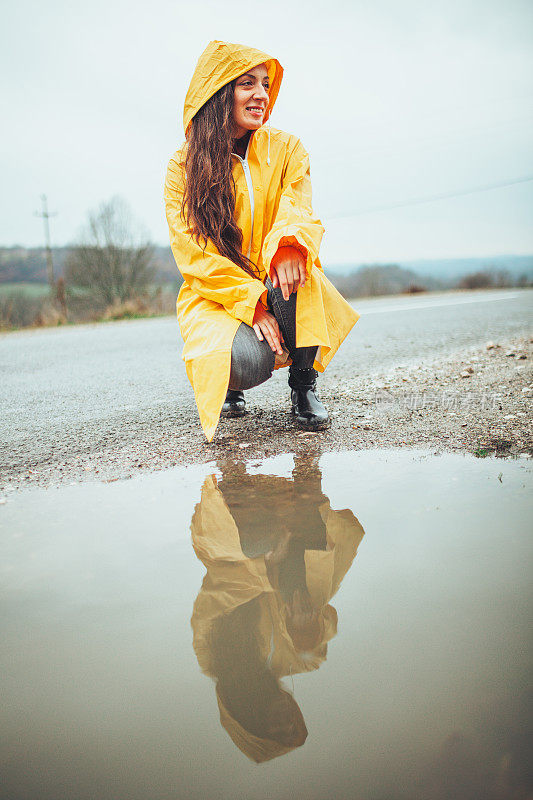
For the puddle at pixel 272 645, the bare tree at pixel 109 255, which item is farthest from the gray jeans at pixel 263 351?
the bare tree at pixel 109 255

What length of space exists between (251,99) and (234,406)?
1.39 meters

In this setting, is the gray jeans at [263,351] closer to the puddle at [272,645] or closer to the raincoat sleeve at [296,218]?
the raincoat sleeve at [296,218]

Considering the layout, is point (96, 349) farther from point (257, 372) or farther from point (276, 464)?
point (276, 464)

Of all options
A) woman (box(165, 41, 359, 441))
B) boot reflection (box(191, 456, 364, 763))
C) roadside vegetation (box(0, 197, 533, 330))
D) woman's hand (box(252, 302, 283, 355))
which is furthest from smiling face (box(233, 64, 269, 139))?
roadside vegetation (box(0, 197, 533, 330))

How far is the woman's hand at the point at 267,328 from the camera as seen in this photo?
7.83ft

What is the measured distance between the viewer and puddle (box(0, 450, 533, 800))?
0.84 meters

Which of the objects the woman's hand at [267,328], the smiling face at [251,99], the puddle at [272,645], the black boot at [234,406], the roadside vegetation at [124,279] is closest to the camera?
the puddle at [272,645]

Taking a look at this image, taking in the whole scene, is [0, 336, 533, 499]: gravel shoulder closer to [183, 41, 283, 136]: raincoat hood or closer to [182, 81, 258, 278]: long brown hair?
[182, 81, 258, 278]: long brown hair

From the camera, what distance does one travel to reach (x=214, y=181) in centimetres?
246

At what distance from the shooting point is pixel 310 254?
225 cm

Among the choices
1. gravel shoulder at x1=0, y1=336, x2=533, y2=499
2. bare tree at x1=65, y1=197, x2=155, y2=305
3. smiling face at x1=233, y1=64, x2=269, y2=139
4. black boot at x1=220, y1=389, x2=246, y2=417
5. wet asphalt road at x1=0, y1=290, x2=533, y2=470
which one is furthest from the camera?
bare tree at x1=65, y1=197, x2=155, y2=305

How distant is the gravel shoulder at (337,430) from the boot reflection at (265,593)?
410 mm

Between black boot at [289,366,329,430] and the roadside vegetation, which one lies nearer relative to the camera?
black boot at [289,366,329,430]

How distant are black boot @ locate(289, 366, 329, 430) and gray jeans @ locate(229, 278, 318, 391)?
0.05 m
